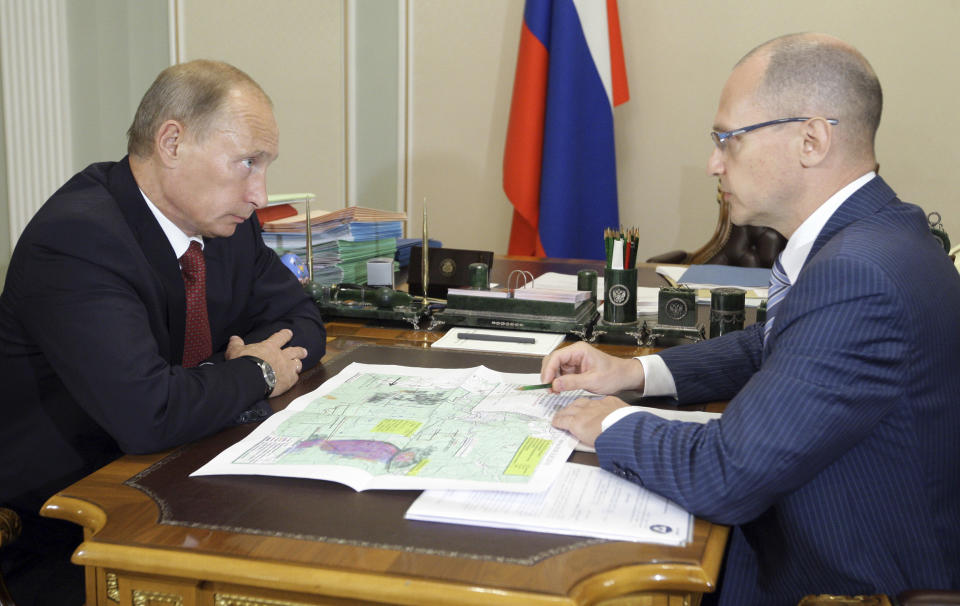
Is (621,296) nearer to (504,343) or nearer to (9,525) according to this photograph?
(504,343)

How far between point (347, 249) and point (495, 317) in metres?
0.77

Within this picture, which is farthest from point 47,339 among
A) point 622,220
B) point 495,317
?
point 622,220

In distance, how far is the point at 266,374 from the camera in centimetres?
168

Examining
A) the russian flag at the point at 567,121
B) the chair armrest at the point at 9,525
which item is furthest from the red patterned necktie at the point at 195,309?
the russian flag at the point at 567,121

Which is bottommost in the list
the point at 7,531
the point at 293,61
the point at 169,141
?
the point at 7,531

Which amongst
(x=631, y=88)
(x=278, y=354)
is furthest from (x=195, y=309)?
A: (x=631, y=88)

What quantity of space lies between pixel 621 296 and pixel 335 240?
103cm

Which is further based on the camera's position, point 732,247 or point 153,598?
point 732,247

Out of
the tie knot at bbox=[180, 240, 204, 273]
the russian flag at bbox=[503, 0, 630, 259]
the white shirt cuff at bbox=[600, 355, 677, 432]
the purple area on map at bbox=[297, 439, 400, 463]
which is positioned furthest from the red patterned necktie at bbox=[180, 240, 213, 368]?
the russian flag at bbox=[503, 0, 630, 259]

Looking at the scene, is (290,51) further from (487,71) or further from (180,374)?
(180,374)

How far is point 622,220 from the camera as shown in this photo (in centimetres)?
521

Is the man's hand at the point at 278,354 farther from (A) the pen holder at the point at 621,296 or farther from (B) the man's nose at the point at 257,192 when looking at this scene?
(A) the pen holder at the point at 621,296

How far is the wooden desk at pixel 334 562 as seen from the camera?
3.37 feet

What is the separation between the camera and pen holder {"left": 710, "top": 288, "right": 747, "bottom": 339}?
213 cm
